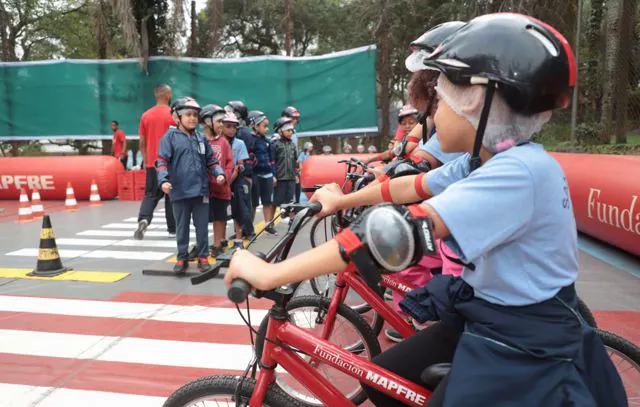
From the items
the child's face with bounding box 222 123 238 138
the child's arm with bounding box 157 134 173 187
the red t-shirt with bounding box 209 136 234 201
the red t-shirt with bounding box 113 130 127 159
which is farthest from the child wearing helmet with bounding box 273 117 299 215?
the red t-shirt with bounding box 113 130 127 159

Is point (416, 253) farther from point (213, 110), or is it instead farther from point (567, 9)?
point (567, 9)

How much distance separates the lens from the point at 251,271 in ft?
4.71

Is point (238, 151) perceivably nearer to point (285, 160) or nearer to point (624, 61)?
point (285, 160)

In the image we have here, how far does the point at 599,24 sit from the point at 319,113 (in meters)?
9.11

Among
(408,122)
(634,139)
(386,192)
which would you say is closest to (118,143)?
(408,122)

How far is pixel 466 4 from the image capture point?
13156 millimetres

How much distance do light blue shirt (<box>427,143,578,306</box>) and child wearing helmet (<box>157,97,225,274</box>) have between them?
455 cm

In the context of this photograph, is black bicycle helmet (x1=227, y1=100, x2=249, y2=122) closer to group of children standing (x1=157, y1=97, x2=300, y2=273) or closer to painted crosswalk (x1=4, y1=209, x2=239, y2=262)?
group of children standing (x1=157, y1=97, x2=300, y2=273)

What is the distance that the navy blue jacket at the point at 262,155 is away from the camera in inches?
313

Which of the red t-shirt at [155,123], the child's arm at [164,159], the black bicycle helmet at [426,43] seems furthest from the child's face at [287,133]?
the black bicycle helmet at [426,43]

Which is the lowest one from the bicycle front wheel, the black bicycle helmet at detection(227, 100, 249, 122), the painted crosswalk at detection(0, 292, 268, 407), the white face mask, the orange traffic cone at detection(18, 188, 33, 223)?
the painted crosswalk at detection(0, 292, 268, 407)

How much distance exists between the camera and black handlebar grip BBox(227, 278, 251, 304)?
1400mm

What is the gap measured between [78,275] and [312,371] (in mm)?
4865

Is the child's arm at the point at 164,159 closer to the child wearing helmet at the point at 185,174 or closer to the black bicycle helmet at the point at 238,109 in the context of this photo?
the child wearing helmet at the point at 185,174
